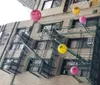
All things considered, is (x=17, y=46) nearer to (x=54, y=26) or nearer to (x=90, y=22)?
(x=54, y=26)

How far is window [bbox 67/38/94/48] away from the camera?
722 inches

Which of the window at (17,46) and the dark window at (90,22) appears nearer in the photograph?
the dark window at (90,22)

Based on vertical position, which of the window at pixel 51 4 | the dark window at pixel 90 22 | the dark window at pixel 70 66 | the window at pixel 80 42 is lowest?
the dark window at pixel 70 66

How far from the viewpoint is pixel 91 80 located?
1573 centimetres

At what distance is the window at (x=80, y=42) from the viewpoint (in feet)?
60.2

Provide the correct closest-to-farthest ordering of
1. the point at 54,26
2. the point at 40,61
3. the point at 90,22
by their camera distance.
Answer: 1. the point at 40,61
2. the point at 90,22
3. the point at 54,26

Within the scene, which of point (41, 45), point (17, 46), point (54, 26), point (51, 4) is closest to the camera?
point (41, 45)

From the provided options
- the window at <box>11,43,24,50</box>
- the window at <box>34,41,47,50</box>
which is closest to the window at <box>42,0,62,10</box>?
the window at <box>34,41,47,50</box>

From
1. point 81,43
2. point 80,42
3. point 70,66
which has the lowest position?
point 70,66

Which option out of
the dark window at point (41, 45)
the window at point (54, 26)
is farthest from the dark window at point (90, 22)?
the dark window at point (41, 45)

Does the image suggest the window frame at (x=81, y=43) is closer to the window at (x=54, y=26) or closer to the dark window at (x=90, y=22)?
the dark window at (x=90, y=22)

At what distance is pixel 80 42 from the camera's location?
19.4m

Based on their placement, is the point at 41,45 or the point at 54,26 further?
the point at 54,26

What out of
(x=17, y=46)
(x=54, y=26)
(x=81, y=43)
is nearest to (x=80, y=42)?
(x=81, y=43)
